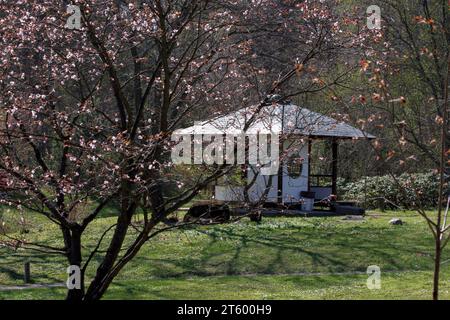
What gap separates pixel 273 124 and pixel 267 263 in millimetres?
3467

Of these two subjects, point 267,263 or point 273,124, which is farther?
point 267,263

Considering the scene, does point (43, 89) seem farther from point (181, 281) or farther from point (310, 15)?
point (181, 281)

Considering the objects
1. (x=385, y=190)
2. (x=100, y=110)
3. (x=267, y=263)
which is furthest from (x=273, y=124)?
(x=385, y=190)

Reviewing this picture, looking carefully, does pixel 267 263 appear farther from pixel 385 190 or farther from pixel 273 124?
pixel 385 190

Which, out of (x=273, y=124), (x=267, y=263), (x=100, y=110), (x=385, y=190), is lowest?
(x=267, y=263)

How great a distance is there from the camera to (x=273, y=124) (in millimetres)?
12008

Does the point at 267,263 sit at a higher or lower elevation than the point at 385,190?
lower

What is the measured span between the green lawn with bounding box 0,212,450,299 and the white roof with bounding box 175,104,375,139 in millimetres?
2400

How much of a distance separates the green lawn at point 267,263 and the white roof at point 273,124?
2.40 meters

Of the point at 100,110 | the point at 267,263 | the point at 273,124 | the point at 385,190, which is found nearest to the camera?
the point at 100,110

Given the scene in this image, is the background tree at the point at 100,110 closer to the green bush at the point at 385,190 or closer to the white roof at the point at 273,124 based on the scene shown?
the white roof at the point at 273,124

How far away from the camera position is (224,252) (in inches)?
599

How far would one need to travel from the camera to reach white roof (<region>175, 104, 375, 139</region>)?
8.76 meters
